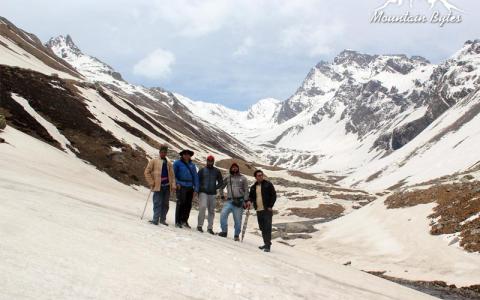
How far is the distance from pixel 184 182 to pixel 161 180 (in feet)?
3.45

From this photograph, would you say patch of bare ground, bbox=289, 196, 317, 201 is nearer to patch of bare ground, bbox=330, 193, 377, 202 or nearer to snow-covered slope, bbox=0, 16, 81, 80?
patch of bare ground, bbox=330, 193, 377, 202

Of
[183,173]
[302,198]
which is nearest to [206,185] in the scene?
[183,173]

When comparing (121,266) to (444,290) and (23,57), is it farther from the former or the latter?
(23,57)

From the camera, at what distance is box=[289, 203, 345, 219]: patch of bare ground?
191 ft

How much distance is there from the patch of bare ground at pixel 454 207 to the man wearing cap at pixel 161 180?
14046mm

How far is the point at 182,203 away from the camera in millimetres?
18047

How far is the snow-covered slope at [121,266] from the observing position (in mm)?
7660

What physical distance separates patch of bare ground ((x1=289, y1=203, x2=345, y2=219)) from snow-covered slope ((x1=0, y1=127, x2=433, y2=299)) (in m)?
42.0

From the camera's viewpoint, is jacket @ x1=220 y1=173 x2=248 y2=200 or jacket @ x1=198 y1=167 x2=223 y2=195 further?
jacket @ x1=220 y1=173 x2=248 y2=200

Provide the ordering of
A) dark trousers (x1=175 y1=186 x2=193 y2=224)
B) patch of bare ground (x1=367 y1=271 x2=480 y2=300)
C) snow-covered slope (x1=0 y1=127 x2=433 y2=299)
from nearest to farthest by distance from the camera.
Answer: snow-covered slope (x1=0 y1=127 x2=433 y2=299)
patch of bare ground (x1=367 y1=271 x2=480 y2=300)
dark trousers (x1=175 y1=186 x2=193 y2=224)

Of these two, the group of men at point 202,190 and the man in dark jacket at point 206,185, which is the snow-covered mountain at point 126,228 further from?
the man in dark jacket at point 206,185

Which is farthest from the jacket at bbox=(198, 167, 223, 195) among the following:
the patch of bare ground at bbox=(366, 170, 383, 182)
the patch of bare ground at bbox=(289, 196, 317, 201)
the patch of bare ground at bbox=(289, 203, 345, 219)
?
the patch of bare ground at bbox=(366, 170, 383, 182)

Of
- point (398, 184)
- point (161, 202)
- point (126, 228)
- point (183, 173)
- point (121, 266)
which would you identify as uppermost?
point (398, 184)

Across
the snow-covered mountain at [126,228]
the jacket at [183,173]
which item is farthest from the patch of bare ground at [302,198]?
the jacket at [183,173]
